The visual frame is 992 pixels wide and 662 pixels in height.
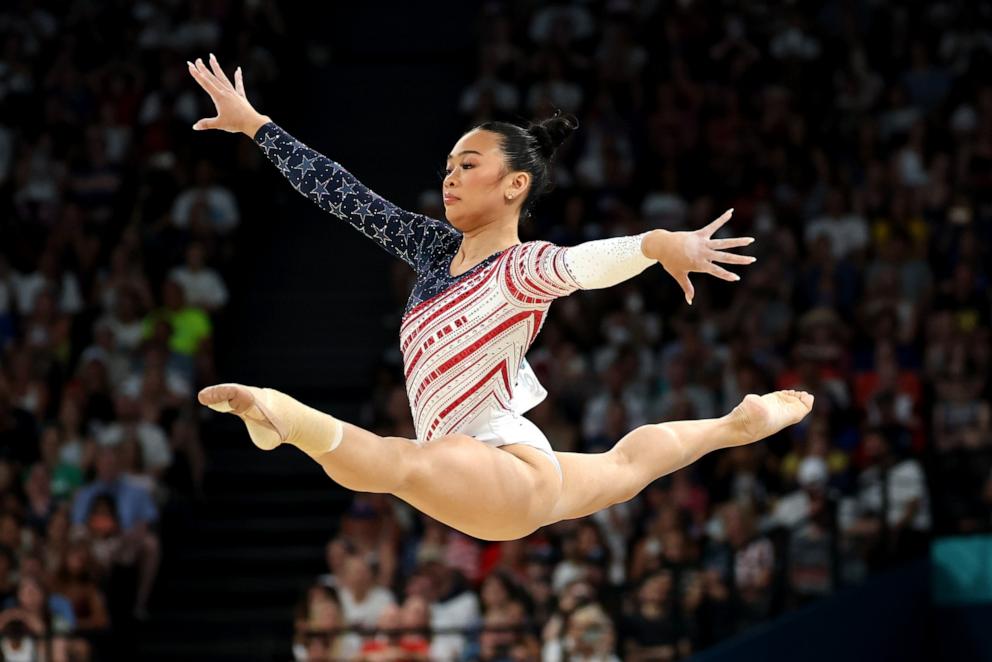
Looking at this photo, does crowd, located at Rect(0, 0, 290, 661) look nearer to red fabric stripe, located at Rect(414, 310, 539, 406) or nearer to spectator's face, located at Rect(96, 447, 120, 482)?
spectator's face, located at Rect(96, 447, 120, 482)

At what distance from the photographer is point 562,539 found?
869cm

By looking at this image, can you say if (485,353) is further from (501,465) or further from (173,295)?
(173,295)

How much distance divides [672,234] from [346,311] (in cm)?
788

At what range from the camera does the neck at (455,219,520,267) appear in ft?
14.6

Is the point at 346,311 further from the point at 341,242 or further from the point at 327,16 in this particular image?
the point at 327,16

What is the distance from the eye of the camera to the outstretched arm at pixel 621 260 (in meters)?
3.79

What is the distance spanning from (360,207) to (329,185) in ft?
0.39

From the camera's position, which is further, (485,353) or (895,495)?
(895,495)

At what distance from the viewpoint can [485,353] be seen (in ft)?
14.3

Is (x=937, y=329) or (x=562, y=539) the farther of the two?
(x=937, y=329)

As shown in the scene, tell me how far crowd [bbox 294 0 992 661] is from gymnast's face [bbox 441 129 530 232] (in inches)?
72.9

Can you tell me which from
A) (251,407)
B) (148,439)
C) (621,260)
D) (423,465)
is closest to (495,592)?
(148,439)

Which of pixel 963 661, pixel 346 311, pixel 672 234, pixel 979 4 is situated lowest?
pixel 963 661

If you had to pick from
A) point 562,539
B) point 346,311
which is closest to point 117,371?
point 346,311
